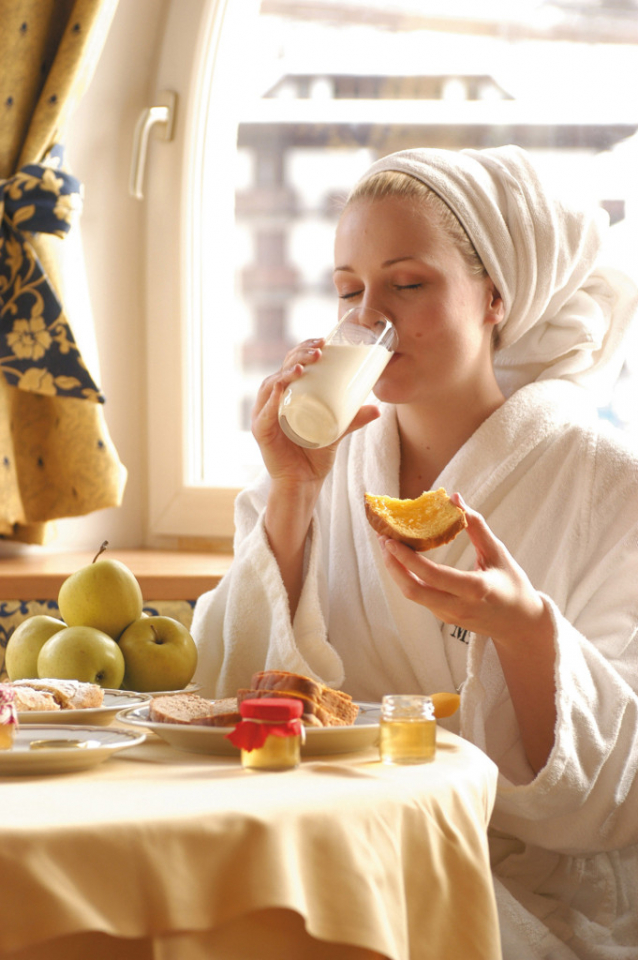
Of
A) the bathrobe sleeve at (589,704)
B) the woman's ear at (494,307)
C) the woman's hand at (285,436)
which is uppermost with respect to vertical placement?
the woman's ear at (494,307)

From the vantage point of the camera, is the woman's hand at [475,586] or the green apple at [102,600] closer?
the woman's hand at [475,586]

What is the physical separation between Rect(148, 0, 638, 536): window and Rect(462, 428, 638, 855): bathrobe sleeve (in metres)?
1.10

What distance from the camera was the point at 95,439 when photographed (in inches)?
88.2

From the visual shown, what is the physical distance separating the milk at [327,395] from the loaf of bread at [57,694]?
1.38 ft

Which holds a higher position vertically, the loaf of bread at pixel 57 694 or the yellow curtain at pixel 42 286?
the yellow curtain at pixel 42 286

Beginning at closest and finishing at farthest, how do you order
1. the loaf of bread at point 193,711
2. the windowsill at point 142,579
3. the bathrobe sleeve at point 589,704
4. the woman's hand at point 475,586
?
the loaf of bread at point 193,711 → the woman's hand at point 475,586 → the bathrobe sleeve at point 589,704 → the windowsill at point 142,579

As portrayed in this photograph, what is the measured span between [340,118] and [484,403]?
1.33 meters

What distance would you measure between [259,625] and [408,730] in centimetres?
59

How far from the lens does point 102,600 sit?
1.32 m

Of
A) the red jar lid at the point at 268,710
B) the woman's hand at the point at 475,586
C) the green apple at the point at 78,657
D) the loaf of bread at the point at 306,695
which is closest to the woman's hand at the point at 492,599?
the woman's hand at the point at 475,586

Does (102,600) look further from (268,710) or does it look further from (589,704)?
(589,704)

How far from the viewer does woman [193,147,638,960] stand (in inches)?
51.9

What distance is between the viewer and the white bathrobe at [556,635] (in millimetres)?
1301

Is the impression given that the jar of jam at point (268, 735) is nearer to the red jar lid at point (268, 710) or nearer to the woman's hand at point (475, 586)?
the red jar lid at point (268, 710)
